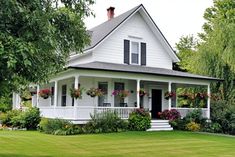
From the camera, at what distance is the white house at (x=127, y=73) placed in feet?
73.2

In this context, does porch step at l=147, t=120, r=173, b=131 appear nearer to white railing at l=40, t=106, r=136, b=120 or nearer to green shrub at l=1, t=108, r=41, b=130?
white railing at l=40, t=106, r=136, b=120

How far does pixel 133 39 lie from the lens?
2595cm

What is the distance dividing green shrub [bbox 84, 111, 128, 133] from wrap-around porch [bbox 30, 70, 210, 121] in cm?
55

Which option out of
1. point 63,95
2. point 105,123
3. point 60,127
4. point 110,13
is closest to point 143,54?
point 110,13

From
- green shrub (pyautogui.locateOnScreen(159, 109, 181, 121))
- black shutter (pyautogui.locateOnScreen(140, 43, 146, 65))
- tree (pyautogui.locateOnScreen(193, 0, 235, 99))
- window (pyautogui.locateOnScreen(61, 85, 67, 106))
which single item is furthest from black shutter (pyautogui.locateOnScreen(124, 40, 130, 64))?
tree (pyautogui.locateOnScreen(193, 0, 235, 99))

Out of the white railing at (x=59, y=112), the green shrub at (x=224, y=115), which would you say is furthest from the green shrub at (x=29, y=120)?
the green shrub at (x=224, y=115)

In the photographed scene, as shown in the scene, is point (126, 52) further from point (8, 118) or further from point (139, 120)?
point (8, 118)

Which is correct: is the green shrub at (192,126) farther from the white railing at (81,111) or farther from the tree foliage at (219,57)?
the tree foliage at (219,57)

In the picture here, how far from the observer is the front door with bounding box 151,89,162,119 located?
26.4 m

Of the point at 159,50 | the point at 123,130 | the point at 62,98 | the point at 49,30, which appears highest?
the point at 159,50

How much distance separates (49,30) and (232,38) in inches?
895

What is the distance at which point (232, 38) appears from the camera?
92.1 ft

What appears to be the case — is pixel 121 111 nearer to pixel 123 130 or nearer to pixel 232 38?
pixel 123 130

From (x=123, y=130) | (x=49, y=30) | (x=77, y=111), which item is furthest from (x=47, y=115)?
(x=49, y=30)
